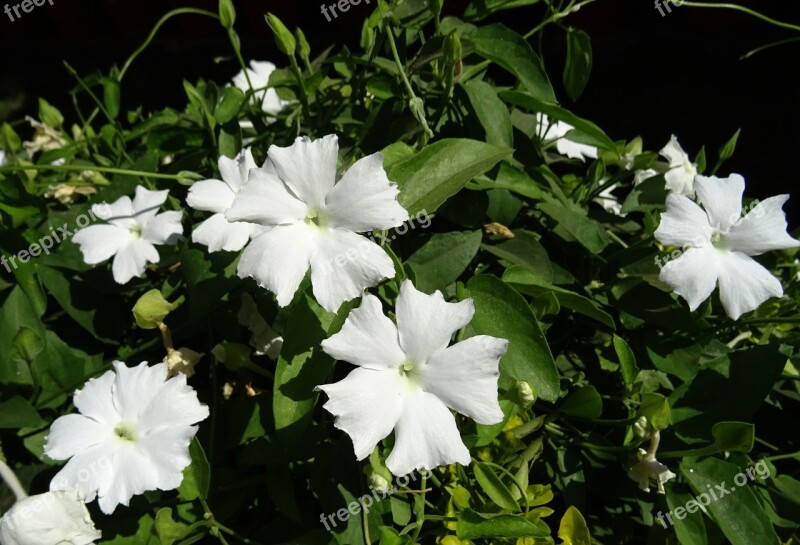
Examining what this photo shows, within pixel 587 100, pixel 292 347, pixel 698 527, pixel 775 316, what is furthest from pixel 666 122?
pixel 292 347

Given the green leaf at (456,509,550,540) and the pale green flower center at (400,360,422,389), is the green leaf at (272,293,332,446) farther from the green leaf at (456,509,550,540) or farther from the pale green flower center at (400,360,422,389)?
the green leaf at (456,509,550,540)

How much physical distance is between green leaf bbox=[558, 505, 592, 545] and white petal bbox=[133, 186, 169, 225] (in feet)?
2.01

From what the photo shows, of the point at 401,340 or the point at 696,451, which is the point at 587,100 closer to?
the point at 696,451

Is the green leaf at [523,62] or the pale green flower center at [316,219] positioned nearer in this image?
the pale green flower center at [316,219]

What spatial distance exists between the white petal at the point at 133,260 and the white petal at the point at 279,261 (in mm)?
A: 290

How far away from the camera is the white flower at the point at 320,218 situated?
2.13 ft

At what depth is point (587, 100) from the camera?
2119 millimetres

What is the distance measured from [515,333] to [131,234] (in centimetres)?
51

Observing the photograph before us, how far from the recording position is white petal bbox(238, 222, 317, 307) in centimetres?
66

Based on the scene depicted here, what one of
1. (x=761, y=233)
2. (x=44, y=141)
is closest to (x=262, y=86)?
(x=44, y=141)

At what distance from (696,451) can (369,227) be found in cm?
44
